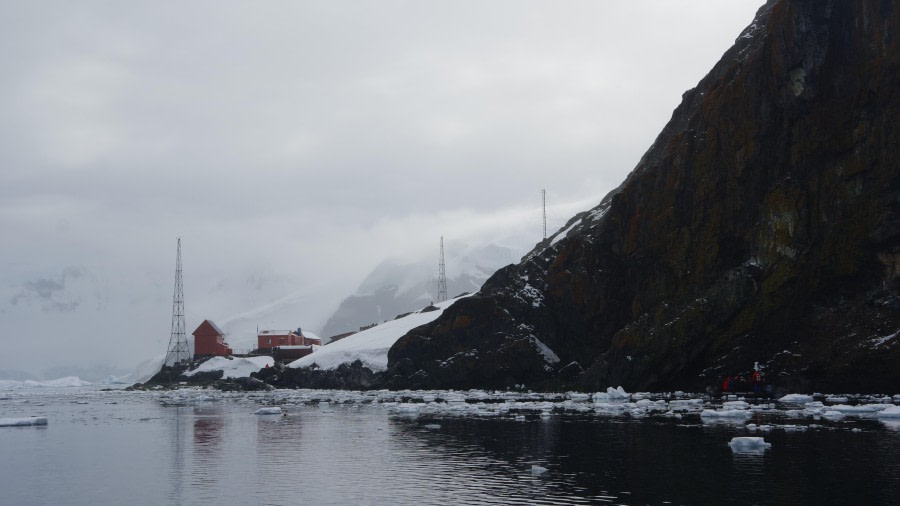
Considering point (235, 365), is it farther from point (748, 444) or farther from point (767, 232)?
point (748, 444)

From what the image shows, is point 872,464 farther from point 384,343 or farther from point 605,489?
point 384,343

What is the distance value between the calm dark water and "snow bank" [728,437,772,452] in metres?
0.54

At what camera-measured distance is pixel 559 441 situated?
35.7 meters

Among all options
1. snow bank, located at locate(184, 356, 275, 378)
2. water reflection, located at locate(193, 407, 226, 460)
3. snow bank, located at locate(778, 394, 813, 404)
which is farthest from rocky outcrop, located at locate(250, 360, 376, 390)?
snow bank, located at locate(778, 394, 813, 404)

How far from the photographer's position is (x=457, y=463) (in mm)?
29766

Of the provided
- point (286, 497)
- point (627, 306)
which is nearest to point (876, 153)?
point (627, 306)

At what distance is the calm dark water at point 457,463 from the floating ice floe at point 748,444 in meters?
0.54

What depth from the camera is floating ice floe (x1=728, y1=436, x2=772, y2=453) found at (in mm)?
30906

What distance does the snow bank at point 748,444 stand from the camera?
102ft

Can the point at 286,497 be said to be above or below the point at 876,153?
below

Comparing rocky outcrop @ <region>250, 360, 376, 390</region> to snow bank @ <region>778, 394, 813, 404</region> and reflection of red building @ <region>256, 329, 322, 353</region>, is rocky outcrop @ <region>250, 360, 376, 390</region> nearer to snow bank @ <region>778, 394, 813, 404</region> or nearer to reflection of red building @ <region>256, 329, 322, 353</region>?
reflection of red building @ <region>256, 329, 322, 353</region>

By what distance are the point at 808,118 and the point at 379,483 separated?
2247 inches

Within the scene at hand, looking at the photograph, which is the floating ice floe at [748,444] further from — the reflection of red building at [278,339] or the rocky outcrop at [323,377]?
the reflection of red building at [278,339]

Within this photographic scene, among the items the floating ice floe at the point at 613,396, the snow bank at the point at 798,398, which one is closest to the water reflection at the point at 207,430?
the floating ice floe at the point at 613,396
